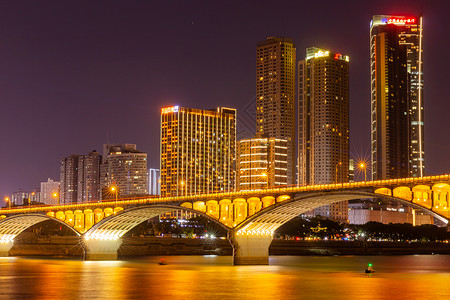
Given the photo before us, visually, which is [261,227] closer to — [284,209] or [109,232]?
[284,209]

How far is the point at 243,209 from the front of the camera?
9525cm

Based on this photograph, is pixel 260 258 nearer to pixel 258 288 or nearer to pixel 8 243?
pixel 258 288

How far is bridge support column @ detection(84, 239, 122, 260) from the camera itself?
11662 centimetres

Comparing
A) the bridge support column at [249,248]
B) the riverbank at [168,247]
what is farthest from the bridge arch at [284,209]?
the riverbank at [168,247]

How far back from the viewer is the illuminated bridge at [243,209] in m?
75.4

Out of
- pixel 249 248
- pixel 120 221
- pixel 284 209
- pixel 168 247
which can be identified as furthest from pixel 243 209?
pixel 168 247

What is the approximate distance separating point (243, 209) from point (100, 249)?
33855 mm

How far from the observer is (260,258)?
95.9 m

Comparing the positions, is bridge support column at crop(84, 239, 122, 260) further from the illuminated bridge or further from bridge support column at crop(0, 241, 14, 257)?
bridge support column at crop(0, 241, 14, 257)

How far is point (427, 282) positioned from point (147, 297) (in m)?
30.3

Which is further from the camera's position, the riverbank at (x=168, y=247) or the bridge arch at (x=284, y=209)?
the riverbank at (x=168, y=247)

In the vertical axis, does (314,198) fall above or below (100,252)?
above

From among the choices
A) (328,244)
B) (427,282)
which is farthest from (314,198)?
(328,244)

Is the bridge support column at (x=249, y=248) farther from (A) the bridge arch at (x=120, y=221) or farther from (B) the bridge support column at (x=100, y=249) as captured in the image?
(B) the bridge support column at (x=100, y=249)
